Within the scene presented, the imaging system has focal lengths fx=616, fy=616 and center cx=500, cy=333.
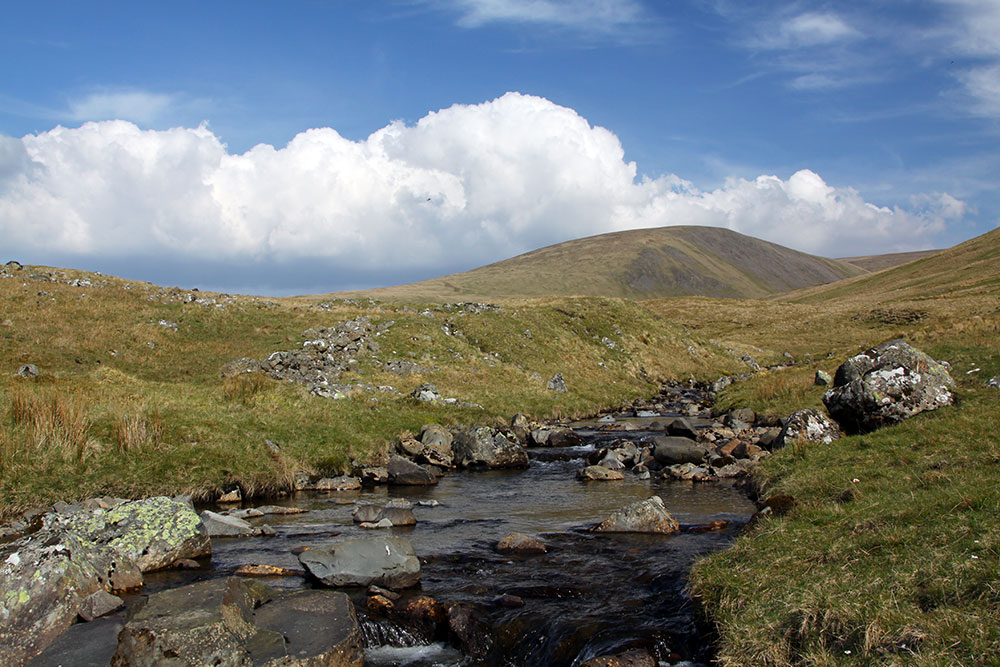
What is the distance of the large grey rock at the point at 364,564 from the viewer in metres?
13.5

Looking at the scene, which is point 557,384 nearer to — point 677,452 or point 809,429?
point 677,452

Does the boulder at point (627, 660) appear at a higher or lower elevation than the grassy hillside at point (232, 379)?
lower

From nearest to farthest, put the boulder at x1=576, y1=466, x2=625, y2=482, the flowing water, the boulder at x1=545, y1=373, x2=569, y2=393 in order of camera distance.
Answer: the flowing water → the boulder at x1=576, y1=466, x2=625, y2=482 → the boulder at x1=545, y1=373, x2=569, y2=393

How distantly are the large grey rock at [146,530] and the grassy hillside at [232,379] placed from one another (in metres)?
4.56

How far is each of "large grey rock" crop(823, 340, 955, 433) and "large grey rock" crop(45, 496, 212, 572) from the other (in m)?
22.4

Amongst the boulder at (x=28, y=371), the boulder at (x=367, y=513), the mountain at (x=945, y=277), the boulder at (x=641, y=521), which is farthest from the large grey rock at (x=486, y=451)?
the mountain at (x=945, y=277)

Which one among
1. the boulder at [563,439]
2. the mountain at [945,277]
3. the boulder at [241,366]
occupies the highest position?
the mountain at [945,277]

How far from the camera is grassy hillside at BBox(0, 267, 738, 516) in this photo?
66.8 feet

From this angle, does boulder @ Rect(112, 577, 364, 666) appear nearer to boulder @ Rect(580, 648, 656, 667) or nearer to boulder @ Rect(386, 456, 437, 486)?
boulder @ Rect(580, 648, 656, 667)

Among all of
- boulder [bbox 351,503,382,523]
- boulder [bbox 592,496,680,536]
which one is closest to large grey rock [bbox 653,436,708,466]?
boulder [bbox 592,496,680,536]

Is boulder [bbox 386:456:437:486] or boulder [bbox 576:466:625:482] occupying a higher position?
boulder [bbox 386:456:437:486]

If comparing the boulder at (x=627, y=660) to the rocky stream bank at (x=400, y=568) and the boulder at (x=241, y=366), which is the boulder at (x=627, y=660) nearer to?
the rocky stream bank at (x=400, y=568)

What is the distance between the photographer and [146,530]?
14836 millimetres

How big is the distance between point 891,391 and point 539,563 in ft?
51.4
